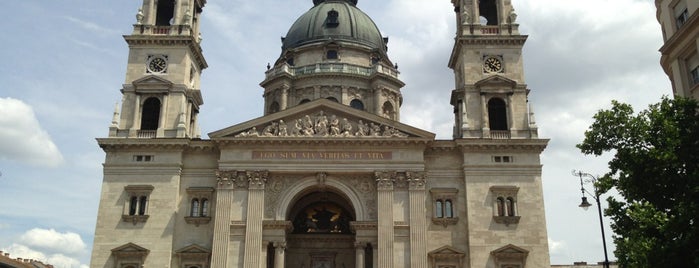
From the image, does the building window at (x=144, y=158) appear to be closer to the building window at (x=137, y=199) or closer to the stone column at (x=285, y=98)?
the building window at (x=137, y=199)

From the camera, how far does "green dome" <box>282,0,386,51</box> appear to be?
58.0 metres

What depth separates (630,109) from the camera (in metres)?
23.7

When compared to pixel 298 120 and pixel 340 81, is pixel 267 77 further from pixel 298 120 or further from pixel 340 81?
pixel 298 120

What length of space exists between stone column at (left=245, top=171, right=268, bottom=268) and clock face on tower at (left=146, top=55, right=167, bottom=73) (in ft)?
32.1

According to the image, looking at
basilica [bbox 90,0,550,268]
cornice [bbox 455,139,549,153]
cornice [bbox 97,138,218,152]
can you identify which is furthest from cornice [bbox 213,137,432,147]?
cornice [bbox 455,139,549,153]

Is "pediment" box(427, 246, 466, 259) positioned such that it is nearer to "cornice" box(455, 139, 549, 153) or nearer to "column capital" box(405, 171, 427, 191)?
"column capital" box(405, 171, 427, 191)

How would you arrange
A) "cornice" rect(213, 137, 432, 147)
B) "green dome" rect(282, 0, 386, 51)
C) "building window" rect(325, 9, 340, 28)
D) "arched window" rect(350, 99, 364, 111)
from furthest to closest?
"building window" rect(325, 9, 340, 28)
"green dome" rect(282, 0, 386, 51)
"arched window" rect(350, 99, 364, 111)
"cornice" rect(213, 137, 432, 147)

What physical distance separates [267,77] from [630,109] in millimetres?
37855

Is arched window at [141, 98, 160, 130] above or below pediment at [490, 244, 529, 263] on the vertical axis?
above

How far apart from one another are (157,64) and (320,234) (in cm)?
1547

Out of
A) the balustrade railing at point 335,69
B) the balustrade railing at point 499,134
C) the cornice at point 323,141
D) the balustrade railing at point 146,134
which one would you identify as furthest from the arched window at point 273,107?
the balustrade railing at point 499,134

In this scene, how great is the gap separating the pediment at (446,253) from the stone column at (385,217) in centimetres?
250

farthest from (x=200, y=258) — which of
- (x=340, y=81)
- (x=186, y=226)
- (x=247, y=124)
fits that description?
(x=340, y=81)

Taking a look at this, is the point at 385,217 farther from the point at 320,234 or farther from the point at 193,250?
the point at 193,250
